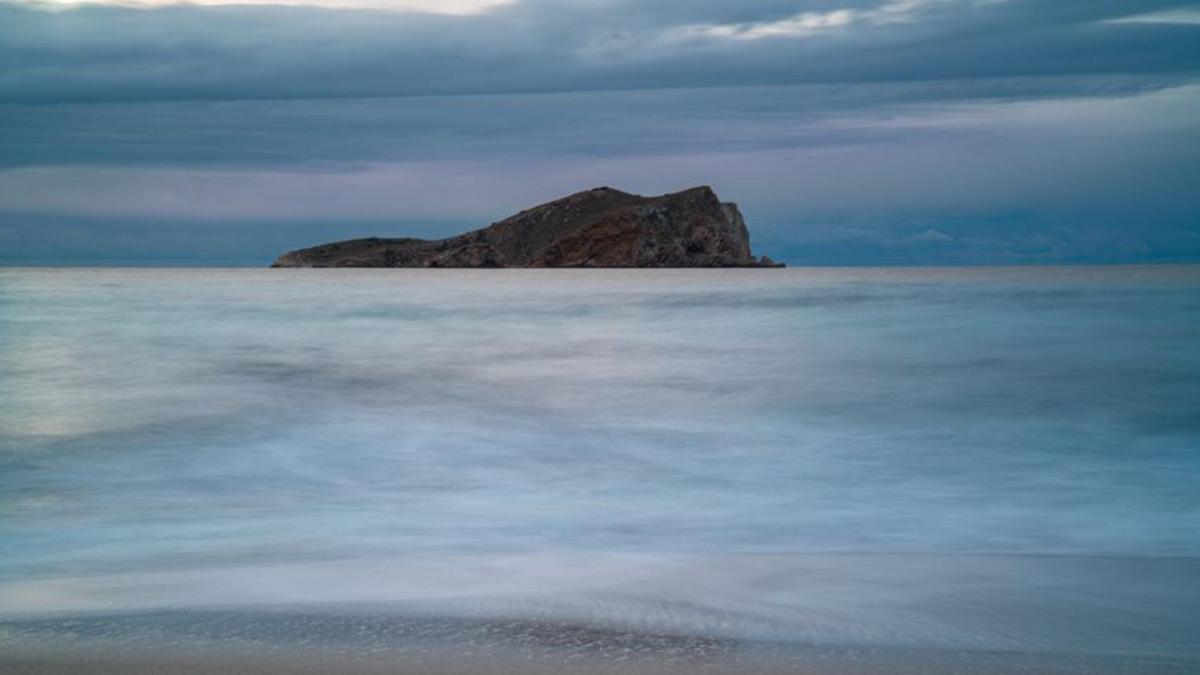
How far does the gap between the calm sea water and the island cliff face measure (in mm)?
101613

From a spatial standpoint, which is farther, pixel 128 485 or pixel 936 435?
pixel 936 435

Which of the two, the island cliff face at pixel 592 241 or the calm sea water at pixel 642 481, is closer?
the calm sea water at pixel 642 481

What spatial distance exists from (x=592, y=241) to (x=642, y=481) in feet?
376

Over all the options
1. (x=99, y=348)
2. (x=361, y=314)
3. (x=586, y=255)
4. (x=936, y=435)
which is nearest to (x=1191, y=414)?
(x=936, y=435)

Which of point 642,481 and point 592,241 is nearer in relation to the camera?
point 642,481

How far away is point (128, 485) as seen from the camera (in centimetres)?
825

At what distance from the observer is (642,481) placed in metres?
8.73

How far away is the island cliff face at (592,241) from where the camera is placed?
120938 mm

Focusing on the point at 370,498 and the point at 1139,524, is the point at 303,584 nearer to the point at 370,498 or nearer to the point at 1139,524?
the point at 370,498

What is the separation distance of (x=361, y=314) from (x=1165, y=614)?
24.1 m

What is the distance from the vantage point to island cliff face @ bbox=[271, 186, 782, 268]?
121 meters

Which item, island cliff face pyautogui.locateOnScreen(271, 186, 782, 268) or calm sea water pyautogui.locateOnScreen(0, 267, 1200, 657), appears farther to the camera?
island cliff face pyautogui.locateOnScreen(271, 186, 782, 268)

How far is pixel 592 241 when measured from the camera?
123m

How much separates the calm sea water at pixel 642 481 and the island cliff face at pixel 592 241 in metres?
102
